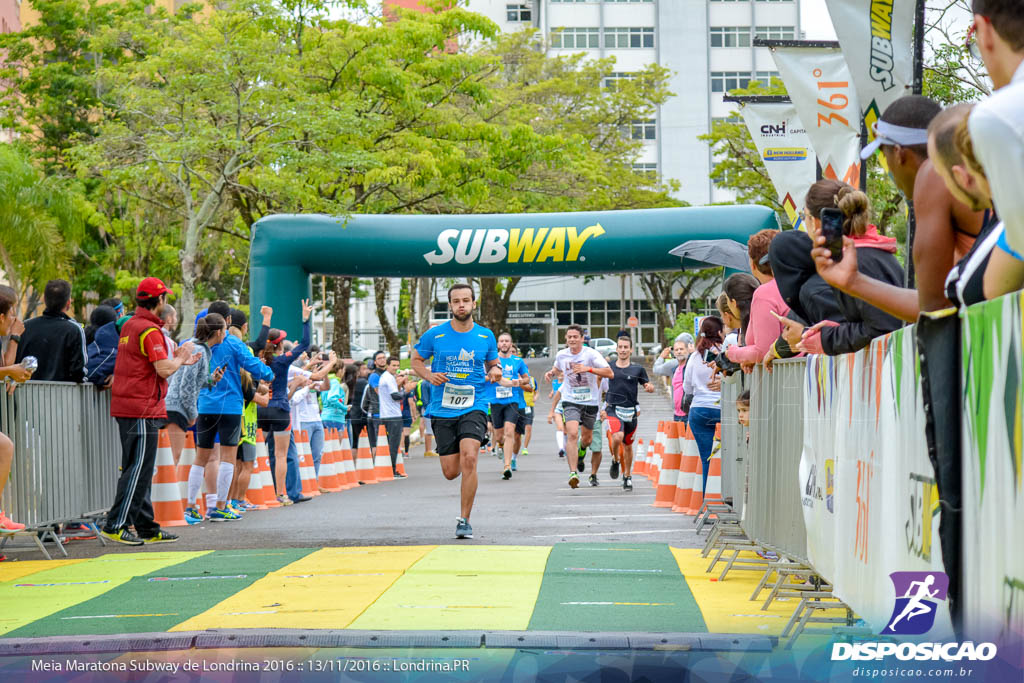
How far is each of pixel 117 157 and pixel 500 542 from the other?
667 inches

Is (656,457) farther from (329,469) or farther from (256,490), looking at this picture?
(256,490)

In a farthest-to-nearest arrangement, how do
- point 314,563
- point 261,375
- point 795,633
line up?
1. point 261,375
2. point 314,563
3. point 795,633

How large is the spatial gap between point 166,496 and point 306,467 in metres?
4.60

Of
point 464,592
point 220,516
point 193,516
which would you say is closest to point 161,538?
point 193,516

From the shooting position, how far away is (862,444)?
5.07 m

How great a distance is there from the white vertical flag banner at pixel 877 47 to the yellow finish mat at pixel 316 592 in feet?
16.1

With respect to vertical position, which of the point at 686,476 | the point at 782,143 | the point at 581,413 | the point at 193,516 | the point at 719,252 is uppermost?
the point at 782,143

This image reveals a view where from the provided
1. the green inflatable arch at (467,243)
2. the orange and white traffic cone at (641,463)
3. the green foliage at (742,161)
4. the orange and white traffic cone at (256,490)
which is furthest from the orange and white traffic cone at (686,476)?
the green foliage at (742,161)

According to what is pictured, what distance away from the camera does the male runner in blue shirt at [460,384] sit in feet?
35.6

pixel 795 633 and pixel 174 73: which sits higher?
pixel 174 73

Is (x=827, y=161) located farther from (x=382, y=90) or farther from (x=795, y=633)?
(x=382, y=90)

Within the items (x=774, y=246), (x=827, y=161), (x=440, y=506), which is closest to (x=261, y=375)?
(x=440, y=506)

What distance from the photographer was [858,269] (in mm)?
5637

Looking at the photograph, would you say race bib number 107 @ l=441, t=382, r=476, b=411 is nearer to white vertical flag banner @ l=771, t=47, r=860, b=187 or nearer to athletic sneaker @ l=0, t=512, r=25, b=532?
athletic sneaker @ l=0, t=512, r=25, b=532
